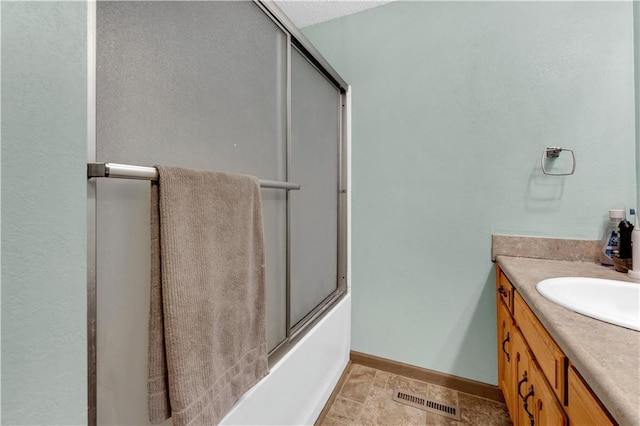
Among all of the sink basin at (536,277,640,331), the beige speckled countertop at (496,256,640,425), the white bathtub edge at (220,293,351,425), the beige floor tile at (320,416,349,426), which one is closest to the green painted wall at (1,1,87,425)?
the white bathtub edge at (220,293,351,425)

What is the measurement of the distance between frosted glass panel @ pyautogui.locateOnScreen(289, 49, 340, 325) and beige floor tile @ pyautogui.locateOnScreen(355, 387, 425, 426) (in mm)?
A: 601

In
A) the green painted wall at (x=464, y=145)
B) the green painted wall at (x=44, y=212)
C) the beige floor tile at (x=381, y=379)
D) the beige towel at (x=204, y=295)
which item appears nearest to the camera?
the green painted wall at (x=44, y=212)

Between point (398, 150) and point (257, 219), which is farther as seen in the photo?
point (398, 150)

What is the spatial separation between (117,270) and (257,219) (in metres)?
0.39

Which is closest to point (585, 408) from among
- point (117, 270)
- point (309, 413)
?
point (117, 270)

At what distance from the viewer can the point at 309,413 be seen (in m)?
1.32

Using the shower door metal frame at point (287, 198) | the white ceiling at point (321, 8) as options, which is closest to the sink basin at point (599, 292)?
the shower door metal frame at point (287, 198)

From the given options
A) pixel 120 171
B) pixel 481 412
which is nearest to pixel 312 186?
pixel 120 171

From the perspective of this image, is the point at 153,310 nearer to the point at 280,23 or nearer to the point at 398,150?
the point at 280,23

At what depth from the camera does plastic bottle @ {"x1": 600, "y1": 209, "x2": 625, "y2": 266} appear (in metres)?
1.29

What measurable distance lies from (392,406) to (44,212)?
1.70m

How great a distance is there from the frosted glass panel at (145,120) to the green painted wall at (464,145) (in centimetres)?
104

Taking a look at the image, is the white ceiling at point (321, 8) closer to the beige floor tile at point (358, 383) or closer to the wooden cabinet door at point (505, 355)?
the wooden cabinet door at point (505, 355)

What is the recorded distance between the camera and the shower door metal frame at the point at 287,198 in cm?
51
